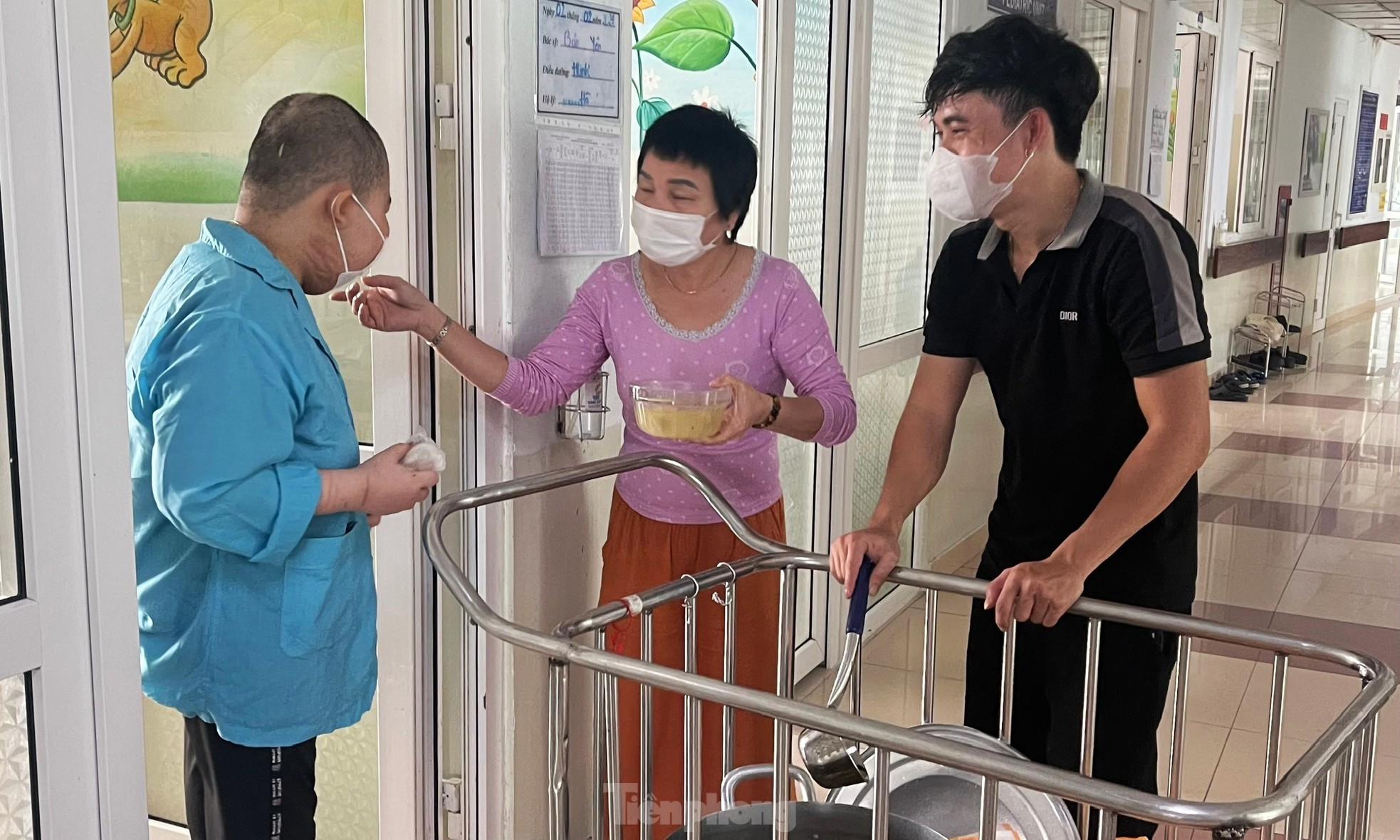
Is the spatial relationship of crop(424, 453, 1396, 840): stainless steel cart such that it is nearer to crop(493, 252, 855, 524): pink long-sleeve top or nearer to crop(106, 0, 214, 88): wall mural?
crop(493, 252, 855, 524): pink long-sleeve top

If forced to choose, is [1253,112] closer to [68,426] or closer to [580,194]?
[580,194]

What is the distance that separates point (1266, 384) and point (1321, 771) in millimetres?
9721

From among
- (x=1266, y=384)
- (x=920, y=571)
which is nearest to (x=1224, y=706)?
(x=920, y=571)

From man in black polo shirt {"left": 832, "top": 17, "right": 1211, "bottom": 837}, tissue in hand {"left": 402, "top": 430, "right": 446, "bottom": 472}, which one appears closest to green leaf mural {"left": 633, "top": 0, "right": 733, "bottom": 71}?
man in black polo shirt {"left": 832, "top": 17, "right": 1211, "bottom": 837}

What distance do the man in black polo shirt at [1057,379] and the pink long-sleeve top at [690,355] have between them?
26 cm

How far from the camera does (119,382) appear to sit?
145cm

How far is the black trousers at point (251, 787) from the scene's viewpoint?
1.66m

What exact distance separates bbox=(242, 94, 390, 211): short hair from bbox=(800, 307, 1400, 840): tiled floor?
2.34m

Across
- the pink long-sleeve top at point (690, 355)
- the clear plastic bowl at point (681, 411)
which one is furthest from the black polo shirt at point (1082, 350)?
the clear plastic bowl at point (681, 411)

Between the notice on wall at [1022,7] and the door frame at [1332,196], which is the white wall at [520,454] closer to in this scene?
the notice on wall at [1022,7]

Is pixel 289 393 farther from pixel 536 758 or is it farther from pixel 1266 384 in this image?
pixel 1266 384

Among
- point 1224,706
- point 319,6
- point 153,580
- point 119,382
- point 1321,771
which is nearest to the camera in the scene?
point 1321,771

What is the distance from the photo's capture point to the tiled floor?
3.34m

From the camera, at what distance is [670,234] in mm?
2121
